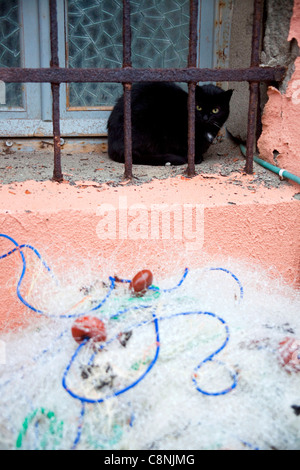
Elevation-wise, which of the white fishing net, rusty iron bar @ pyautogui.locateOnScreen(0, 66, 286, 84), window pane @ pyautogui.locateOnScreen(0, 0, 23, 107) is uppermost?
window pane @ pyautogui.locateOnScreen(0, 0, 23, 107)

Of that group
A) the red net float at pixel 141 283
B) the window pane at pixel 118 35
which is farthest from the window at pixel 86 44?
the red net float at pixel 141 283

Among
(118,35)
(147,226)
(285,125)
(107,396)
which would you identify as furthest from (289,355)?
(118,35)

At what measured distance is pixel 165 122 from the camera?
2.61 metres

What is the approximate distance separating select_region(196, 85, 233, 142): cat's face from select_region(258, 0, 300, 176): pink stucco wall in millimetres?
785

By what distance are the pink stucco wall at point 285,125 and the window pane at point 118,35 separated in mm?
1017

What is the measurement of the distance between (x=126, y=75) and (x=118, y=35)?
1092 mm

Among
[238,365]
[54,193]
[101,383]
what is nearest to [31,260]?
[54,193]

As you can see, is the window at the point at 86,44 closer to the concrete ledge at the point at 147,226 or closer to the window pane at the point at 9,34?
the window pane at the point at 9,34

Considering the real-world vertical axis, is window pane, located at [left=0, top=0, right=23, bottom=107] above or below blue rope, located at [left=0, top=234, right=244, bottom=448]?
above

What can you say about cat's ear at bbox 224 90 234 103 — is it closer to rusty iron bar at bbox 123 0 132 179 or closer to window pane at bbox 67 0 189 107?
window pane at bbox 67 0 189 107

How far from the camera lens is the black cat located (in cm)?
245

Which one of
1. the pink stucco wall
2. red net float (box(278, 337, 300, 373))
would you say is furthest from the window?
red net float (box(278, 337, 300, 373))
